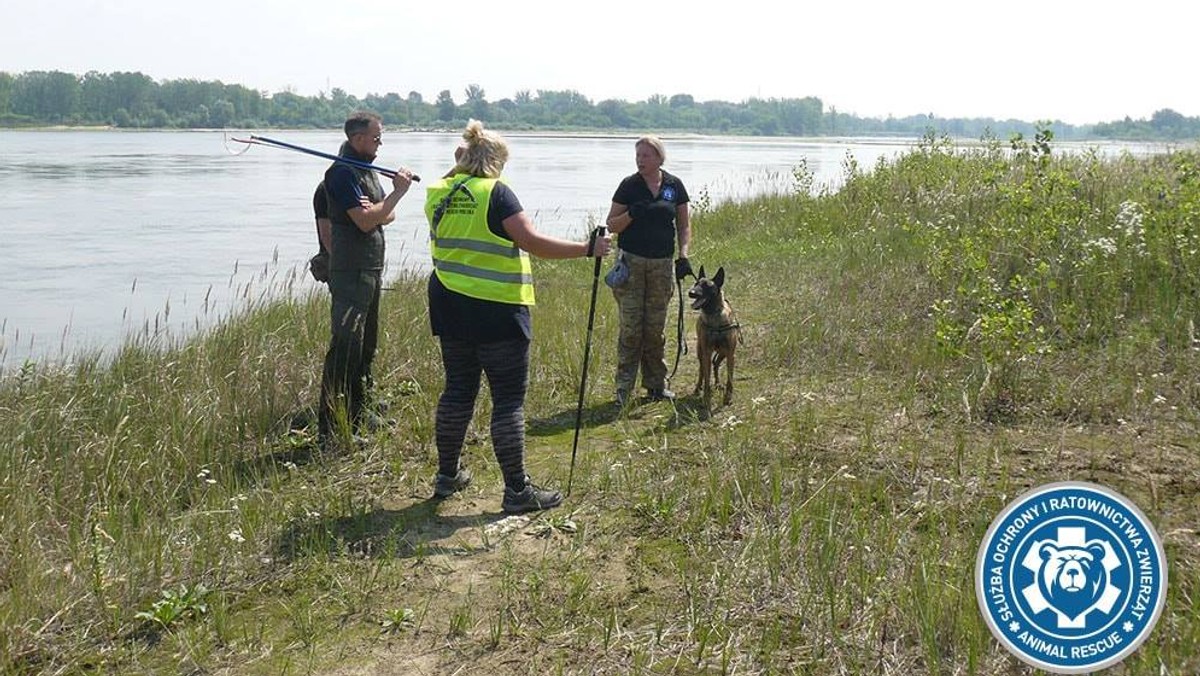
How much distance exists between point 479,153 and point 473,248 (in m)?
0.46

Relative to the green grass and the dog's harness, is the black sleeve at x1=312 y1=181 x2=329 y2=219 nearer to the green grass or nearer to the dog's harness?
the green grass

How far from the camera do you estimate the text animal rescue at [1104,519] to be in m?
2.07

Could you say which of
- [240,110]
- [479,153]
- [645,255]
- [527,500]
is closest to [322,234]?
[479,153]

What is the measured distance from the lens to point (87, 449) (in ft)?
17.0

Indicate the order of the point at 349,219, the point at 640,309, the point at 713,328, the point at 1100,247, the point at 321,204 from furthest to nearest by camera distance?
the point at 1100,247 → the point at 640,309 → the point at 713,328 → the point at 321,204 → the point at 349,219

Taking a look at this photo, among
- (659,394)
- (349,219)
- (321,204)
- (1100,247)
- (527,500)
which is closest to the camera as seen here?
(527,500)

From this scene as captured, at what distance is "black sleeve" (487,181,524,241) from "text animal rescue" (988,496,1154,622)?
9.38 ft

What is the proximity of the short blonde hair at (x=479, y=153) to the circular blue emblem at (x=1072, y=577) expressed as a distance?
3033mm

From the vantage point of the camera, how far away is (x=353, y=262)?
5660 millimetres

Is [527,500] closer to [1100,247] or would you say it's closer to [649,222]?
[649,222]

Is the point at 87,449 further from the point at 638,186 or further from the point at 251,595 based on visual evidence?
the point at 638,186

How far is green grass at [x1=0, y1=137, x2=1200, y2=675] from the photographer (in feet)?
11.2

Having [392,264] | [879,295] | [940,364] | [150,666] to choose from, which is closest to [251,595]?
[150,666]

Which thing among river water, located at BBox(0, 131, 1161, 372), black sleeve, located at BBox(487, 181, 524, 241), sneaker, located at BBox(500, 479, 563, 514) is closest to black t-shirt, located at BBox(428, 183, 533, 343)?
black sleeve, located at BBox(487, 181, 524, 241)
